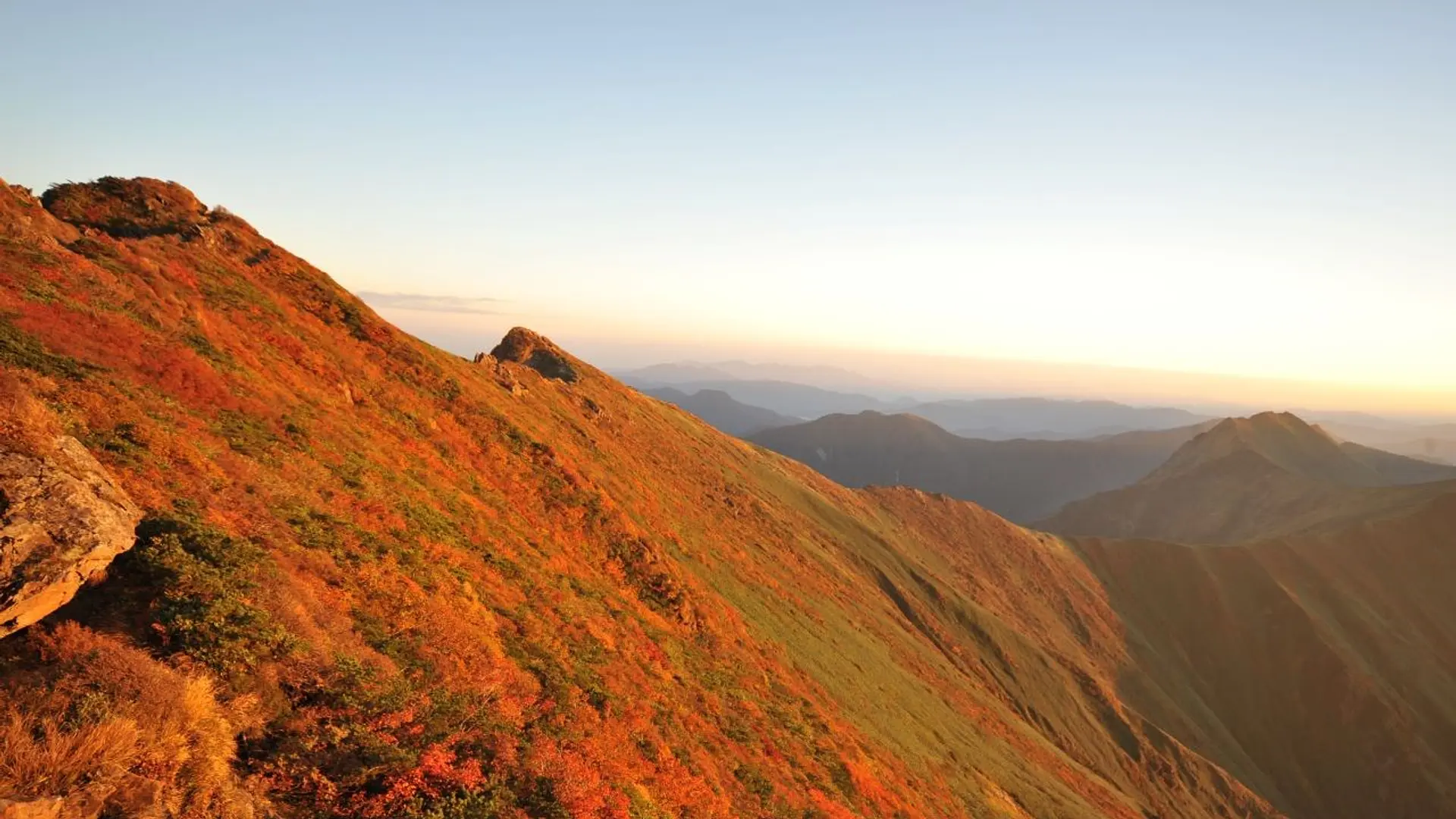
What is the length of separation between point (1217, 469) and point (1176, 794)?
13272cm

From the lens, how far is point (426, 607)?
626 inches

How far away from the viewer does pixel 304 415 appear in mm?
21875

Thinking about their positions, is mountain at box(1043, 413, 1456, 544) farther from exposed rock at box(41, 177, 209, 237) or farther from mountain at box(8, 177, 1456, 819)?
exposed rock at box(41, 177, 209, 237)

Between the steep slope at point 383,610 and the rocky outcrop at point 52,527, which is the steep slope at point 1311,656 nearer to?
the steep slope at point 383,610

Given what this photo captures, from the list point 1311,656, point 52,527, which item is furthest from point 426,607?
point 1311,656

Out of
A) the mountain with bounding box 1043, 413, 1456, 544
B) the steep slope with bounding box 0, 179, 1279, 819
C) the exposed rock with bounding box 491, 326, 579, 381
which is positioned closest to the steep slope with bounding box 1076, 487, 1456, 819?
the mountain with bounding box 1043, 413, 1456, 544

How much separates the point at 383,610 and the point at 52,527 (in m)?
6.43

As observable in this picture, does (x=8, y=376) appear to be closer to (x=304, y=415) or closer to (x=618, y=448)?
(x=304, y=415)

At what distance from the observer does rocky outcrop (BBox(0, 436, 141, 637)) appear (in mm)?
9320

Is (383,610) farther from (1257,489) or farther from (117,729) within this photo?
(1257,489)

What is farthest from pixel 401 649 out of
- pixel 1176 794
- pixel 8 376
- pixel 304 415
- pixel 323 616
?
pixel 1176 794

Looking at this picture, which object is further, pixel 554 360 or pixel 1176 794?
pixel 554 360

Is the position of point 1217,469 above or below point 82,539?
below

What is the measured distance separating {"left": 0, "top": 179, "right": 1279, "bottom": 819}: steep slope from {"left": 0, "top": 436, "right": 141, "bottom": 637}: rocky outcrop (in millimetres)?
514
